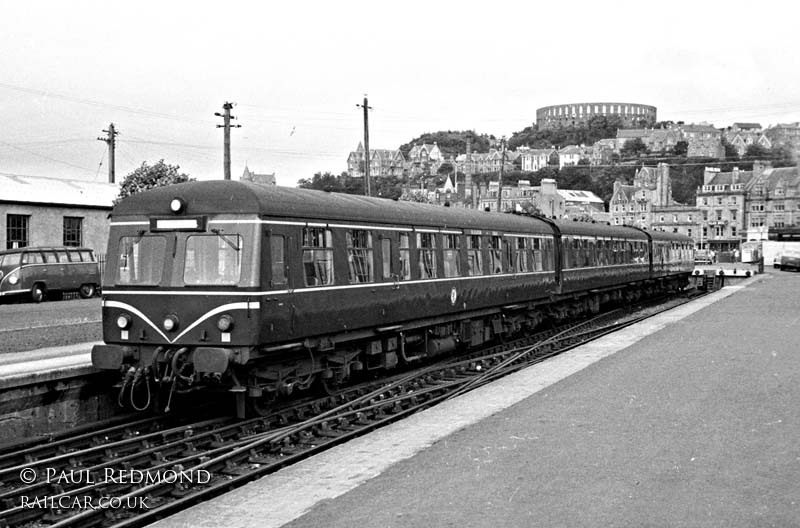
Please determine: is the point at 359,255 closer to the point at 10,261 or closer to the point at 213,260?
the point at 213,260

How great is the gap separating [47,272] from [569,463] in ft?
90.5

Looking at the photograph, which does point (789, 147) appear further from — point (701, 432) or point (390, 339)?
point (701, 432)

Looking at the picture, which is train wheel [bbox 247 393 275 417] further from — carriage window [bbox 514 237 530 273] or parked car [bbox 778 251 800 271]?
parked car [bbox 778 251 800 271]

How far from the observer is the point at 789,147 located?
3328 cm

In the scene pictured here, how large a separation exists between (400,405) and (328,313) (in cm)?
183

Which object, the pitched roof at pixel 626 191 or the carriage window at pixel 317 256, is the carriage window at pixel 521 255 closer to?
the carriage window at pixel 317 256

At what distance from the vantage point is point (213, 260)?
1139 centimetres

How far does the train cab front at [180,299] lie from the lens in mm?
11125

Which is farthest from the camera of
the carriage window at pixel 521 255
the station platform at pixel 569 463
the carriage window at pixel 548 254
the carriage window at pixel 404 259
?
the carriage window at pixel 548 254

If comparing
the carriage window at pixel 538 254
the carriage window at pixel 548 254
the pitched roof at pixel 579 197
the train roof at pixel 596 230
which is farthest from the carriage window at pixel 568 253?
the pitched roof at pixel 579 197

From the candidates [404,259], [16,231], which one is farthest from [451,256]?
[16,231]

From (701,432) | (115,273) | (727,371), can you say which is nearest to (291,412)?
(115,273)

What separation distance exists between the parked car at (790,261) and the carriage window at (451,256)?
6665 cm

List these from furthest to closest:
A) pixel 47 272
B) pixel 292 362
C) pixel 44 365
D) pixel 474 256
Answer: pixel 47 272 < pixel 474 256 < pixel 44 365 < pixel 292 362
